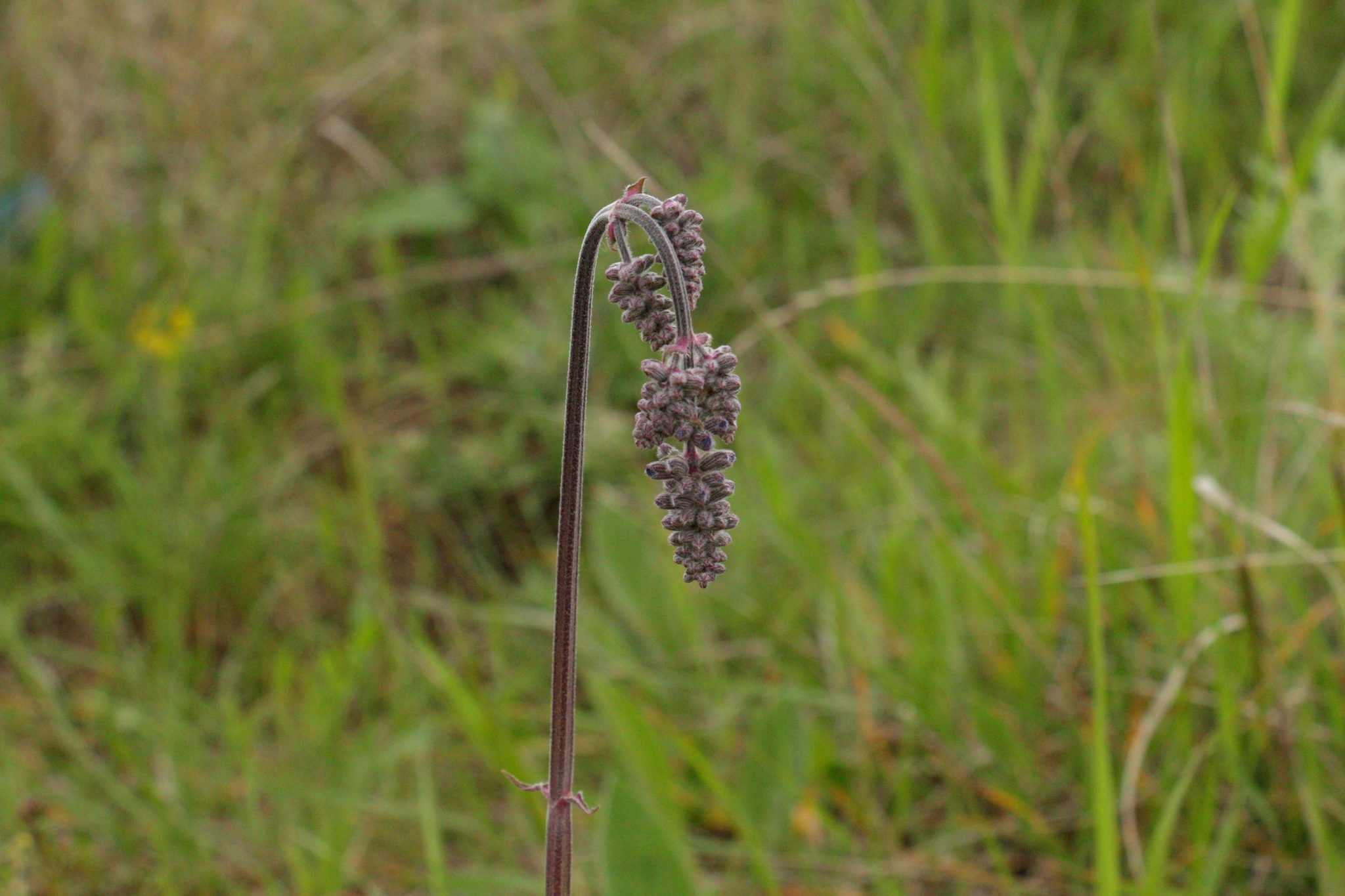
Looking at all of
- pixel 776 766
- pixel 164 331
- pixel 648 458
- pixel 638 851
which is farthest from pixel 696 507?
pixel 164 331

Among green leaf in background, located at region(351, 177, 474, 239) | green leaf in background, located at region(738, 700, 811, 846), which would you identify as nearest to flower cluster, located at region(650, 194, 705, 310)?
green leaf in background, located at region(738, 700, 811, 846)

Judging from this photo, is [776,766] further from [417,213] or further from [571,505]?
[417,213]

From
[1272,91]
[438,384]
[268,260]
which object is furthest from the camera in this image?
[268,260]

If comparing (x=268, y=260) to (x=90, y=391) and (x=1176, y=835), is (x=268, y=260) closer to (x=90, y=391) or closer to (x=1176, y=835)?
(x=90, y=391)

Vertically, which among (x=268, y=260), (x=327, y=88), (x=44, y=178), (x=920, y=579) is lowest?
(x=920, y=579)

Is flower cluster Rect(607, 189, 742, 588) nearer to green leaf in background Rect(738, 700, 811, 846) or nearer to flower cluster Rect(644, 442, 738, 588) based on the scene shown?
flower cluster Rect(644, 442, 738, 588)

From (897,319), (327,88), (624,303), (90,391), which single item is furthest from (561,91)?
(624,303)
